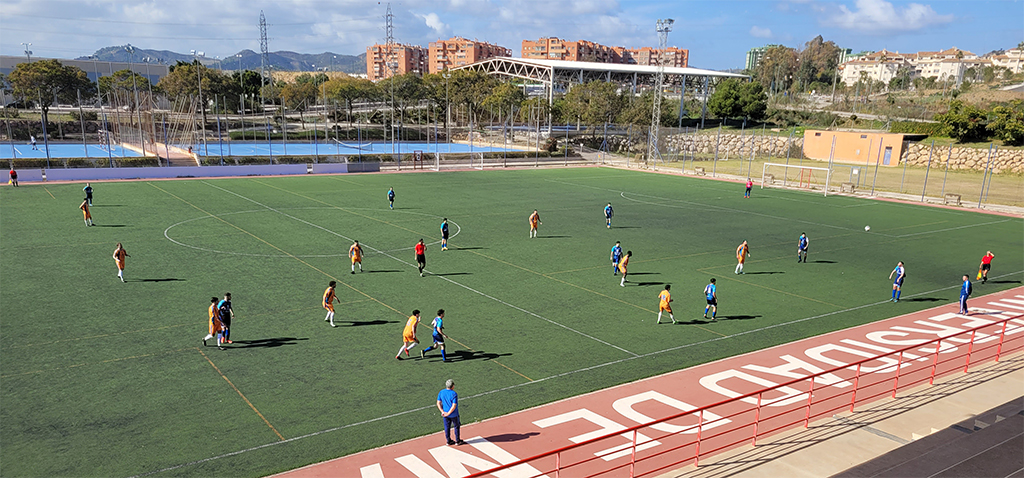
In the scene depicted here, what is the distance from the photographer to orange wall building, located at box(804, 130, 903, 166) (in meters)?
71.2

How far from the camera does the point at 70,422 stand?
12805mm

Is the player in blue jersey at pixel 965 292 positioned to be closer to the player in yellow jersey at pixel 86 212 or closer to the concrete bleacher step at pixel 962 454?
the concrete bleacher step at pixel 962 454

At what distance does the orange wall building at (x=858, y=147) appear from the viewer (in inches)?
2805

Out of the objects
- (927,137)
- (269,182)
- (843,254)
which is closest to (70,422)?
(843,254)

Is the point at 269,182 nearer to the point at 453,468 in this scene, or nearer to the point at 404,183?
the point at 404,183

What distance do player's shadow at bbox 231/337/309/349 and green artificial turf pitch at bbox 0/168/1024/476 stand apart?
85 millimetres

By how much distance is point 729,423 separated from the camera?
13.6m

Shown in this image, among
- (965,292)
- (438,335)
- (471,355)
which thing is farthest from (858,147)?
(438,335)

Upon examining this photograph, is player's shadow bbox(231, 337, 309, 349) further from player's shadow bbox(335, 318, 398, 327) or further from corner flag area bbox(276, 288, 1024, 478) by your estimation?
corner flag area bbox(276, 288, 1024, 478)

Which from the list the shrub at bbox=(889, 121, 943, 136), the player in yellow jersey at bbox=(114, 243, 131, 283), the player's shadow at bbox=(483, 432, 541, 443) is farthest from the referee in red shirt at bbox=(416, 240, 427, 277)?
the shrub at bbox=(889, 121, 943, 136)

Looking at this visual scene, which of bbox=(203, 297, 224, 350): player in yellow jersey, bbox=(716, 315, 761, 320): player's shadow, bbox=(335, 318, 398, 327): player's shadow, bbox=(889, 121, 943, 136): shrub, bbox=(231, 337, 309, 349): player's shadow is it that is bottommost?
bbox=(231, 337, 309, 349): player's shadow

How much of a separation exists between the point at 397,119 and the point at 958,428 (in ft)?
367

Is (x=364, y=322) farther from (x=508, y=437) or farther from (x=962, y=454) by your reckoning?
(x=962, y=454)

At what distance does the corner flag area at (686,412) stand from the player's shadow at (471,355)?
307 centimetres
